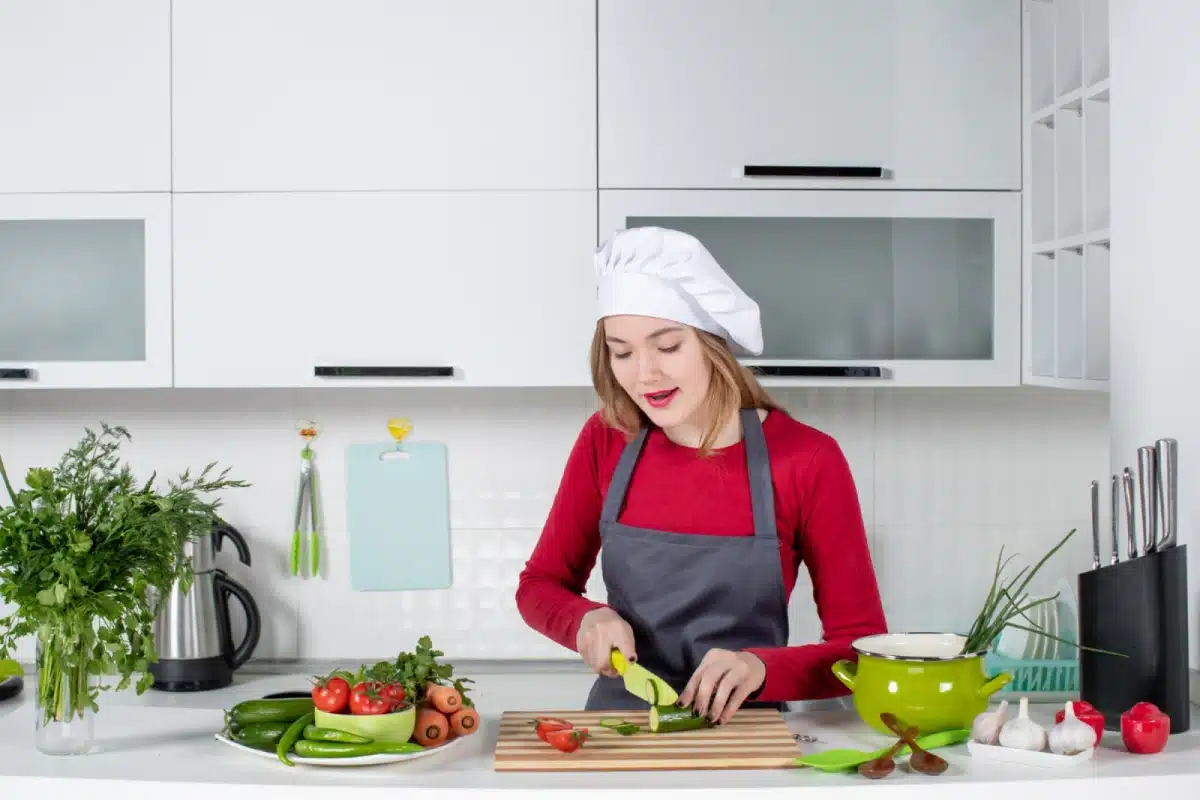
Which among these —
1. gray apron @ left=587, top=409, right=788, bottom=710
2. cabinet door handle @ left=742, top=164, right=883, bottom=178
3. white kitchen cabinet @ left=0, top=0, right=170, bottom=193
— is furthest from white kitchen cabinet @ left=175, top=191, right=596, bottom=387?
gray apron @ left=587, top=409, right=788, bottom=710

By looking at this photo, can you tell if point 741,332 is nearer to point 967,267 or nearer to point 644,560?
point 644,560

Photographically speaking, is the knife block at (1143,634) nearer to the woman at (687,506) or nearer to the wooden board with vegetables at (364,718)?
the woman at (687,506)

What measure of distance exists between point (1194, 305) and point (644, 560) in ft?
2.80

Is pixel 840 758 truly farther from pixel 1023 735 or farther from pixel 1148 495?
pixel 1148 495

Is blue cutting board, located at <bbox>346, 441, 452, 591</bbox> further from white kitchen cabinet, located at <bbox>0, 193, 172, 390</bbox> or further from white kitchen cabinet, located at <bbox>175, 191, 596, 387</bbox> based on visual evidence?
white kitchen cabinet, located at <bbox>0, 193, 172, 390</bbox>

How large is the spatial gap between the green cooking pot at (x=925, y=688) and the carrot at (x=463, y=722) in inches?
19.0

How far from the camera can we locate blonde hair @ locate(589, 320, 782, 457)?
1868mm

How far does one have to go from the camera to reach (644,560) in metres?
1.94

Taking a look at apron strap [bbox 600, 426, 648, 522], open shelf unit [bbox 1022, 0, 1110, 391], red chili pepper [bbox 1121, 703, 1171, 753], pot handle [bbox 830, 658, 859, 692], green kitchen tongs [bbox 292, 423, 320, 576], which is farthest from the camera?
green kitchen tongs [bbox 292, 423, 320, 576]

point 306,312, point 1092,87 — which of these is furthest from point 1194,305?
point 306,312

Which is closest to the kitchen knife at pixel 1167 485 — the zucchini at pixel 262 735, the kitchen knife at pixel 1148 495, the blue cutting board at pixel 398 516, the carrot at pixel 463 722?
the kitchen knife at pixel 1148 495

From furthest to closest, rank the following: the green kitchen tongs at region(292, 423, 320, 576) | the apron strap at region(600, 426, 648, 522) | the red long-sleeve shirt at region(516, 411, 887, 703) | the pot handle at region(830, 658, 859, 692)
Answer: the green kitchen tongs at region(292, 423, 320, 576) < the apron strap at region(600, 426, 648, 522) < the red long-sleeve shirt at region(516, 411, 887, 703) < the pot handle at region(830, 658, 859, 692)

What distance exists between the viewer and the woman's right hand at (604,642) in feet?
5.60

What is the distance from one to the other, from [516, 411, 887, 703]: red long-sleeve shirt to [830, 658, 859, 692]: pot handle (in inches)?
2.6
